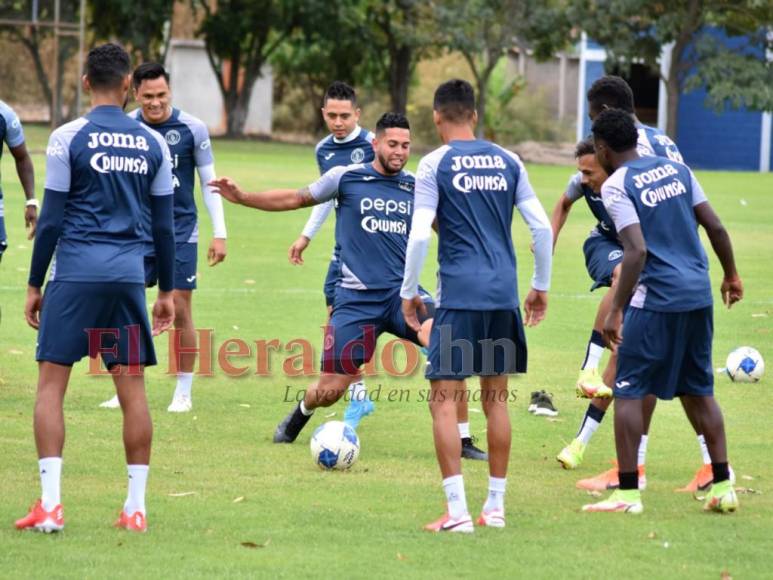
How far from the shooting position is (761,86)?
45156mm

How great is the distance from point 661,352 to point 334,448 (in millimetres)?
2075

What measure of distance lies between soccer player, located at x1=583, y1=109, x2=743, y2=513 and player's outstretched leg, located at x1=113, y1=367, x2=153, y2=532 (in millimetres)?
2349

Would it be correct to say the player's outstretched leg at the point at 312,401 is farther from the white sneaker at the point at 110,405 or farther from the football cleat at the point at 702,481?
the football cleat at the point at 702,481

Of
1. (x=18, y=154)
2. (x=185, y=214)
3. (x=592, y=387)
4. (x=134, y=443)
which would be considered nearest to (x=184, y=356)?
(x=185, y=214)

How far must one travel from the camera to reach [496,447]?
710 centimetres

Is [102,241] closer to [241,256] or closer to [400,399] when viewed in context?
[400,399]

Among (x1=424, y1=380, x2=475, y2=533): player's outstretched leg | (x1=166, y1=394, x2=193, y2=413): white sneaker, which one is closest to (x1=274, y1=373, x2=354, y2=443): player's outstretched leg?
(x1=166, y1=394, x2=193, y2=413): white sneaker

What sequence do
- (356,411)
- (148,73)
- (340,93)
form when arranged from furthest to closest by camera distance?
1. (340,93)
2. (356,411)
3. (148,73)

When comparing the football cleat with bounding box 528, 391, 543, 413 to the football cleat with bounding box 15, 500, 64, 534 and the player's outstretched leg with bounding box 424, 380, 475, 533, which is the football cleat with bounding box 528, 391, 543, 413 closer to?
the player's outstretched leg with bounding box 424, 380, 475, 533

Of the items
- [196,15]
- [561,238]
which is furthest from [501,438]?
[196,15]

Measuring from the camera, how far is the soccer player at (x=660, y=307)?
7.19 m

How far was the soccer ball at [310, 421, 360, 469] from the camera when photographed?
326 inches

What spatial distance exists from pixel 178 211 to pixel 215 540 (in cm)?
385

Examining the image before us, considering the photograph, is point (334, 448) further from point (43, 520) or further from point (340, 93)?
point (340, 93)
